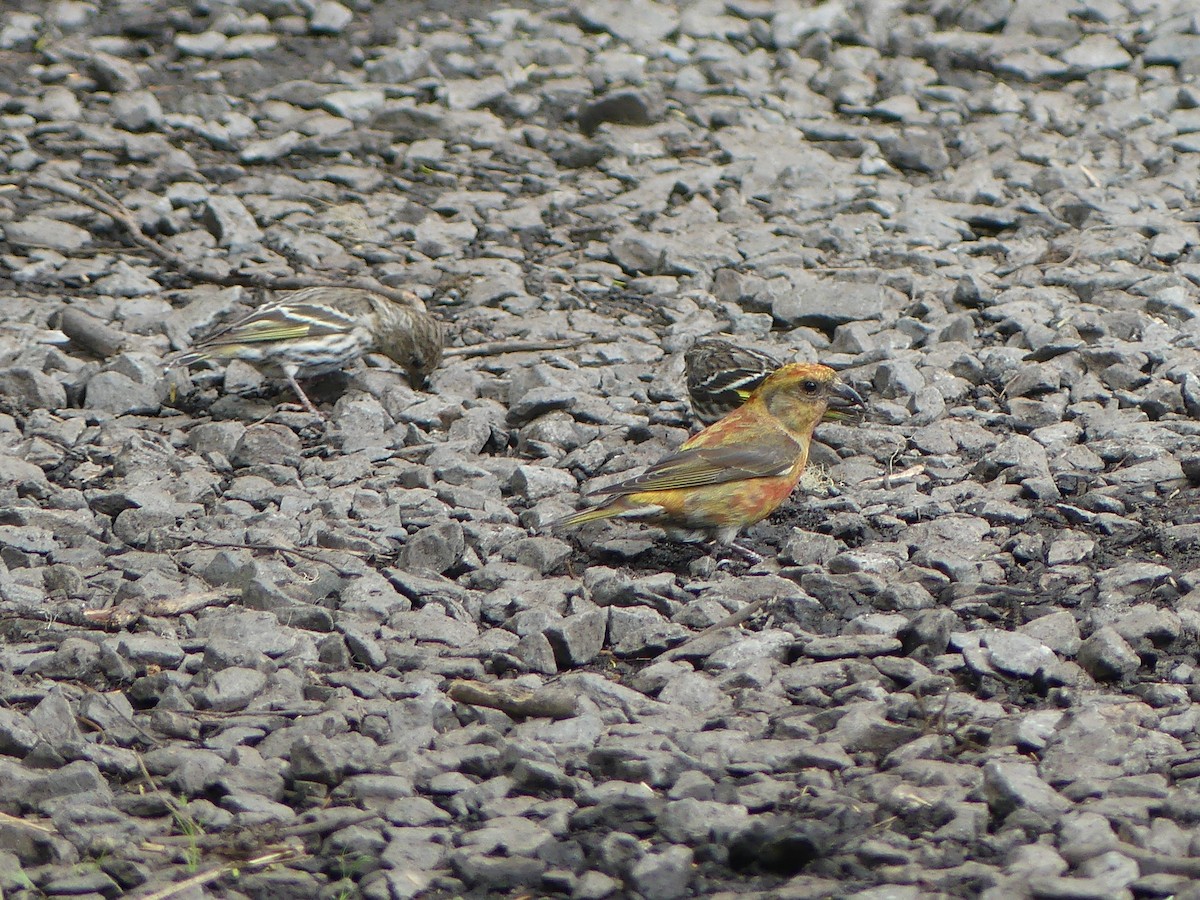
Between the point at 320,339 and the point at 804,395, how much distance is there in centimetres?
258

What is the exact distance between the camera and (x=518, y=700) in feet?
14.8

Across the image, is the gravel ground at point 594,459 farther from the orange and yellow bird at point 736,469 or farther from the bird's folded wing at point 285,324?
the bird's folded wing at point 285,324

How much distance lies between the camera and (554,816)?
390 centimetres

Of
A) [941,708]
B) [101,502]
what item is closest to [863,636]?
[941,708]

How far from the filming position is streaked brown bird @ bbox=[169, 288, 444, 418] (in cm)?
764

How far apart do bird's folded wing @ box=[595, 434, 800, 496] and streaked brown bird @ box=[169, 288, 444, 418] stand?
1.99m

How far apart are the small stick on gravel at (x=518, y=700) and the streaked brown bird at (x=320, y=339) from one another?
3.18 m

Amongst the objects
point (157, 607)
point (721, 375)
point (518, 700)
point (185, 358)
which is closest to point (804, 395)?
point (721, 375)

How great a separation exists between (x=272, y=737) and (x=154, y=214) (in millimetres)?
5407

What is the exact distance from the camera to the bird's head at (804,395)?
6.57 m

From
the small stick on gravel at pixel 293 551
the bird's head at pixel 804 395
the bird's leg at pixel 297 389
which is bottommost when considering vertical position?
the bird's leg at pixel 297 389

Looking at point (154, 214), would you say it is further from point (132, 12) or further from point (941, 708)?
point (941, 708)

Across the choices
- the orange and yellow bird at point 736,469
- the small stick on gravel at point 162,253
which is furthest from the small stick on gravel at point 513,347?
the orange and yellow bird at point 736,469

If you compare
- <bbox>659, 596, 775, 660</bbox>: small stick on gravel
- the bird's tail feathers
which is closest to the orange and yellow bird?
<bbox>659, 596, 775, 660</bbox>: small stick on gravel
